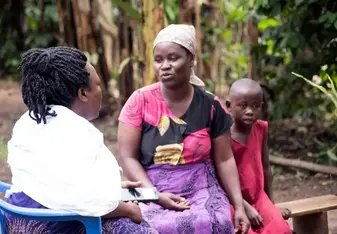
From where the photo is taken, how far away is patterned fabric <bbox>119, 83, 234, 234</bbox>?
3.40m

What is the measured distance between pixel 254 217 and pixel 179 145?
57 centimetres

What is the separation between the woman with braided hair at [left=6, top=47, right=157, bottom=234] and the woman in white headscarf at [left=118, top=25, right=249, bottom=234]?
70 centimetres

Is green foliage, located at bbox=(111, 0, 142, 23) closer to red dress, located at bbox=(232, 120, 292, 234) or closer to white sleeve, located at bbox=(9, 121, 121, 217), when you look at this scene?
red dress, located at bbox=(232, 120, 292, 234)

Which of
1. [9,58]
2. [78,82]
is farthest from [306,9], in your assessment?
[9,58]

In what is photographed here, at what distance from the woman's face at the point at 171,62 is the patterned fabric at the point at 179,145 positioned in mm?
134

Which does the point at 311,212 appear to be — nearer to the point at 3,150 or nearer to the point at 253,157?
the point at 253,157

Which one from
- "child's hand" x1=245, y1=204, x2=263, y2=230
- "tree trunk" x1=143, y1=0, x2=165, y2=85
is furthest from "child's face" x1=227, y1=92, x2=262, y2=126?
"tree trunk" x1=143, y1=0, x2=165, y2=85

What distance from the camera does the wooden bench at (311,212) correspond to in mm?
3895

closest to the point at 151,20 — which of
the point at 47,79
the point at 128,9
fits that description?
the point at 128,9

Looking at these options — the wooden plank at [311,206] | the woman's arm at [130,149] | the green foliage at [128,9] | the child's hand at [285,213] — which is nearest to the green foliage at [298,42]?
the green foliage at [128,9]

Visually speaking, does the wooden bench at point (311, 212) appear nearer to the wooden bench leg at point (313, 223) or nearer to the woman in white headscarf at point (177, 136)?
the wooden bench leg at point (313, 223)

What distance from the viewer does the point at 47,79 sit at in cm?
260

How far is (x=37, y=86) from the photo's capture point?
258 centimetres

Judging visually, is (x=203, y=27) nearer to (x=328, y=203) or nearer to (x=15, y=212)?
(x=328, y=203)
